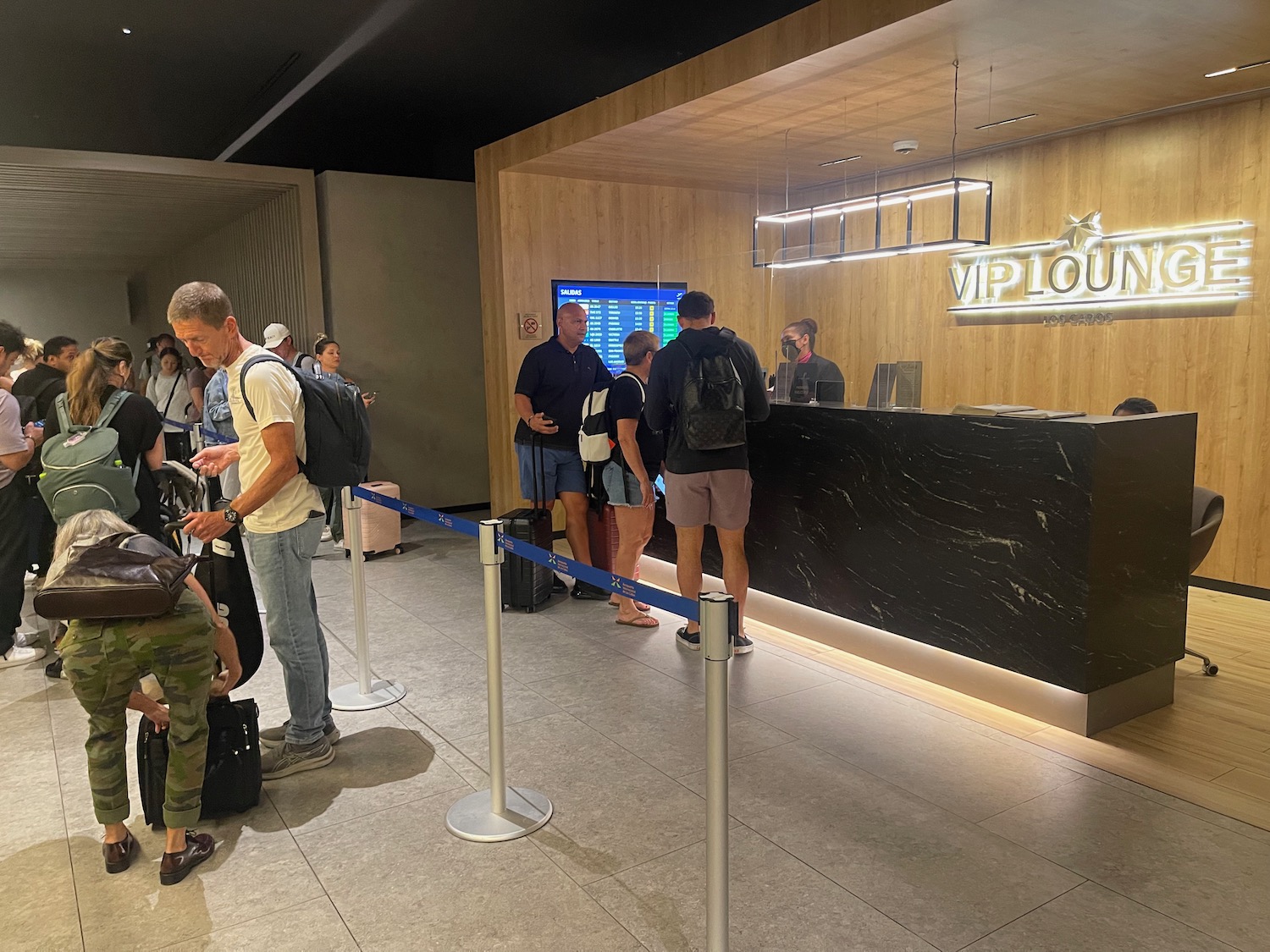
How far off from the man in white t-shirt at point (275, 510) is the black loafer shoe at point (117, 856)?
0.58 meters

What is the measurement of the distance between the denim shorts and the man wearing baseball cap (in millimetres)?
2395

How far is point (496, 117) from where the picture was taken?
965 cm

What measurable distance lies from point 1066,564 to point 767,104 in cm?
315

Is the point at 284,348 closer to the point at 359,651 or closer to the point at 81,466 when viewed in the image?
the point at 81,466

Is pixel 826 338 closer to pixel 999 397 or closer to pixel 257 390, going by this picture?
pixel 999 397

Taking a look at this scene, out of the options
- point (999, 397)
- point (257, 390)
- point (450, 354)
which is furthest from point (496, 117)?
point (257, 390)

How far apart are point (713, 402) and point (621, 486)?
110cm

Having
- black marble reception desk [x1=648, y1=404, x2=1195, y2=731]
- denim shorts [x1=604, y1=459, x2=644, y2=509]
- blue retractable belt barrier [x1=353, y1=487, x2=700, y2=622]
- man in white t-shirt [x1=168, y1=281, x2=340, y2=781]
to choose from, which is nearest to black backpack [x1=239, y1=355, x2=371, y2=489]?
man in white t-shirt [x1=168, y1=281, x2=340, y2=781]

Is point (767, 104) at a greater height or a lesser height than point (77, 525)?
greater

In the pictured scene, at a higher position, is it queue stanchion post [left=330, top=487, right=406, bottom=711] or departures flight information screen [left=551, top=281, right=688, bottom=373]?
departures flight information screen [left=551, top=281, right=688, bottom=373]

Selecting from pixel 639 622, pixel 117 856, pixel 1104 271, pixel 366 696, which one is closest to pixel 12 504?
pixel 366 696

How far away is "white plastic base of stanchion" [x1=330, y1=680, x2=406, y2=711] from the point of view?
396cm

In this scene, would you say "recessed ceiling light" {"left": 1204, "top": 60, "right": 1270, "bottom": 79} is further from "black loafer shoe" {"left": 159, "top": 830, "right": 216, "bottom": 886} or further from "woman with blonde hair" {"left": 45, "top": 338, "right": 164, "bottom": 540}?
"black loafer shoe" {"left": 159, "top": 830, "right": 216, "bottom": 886}

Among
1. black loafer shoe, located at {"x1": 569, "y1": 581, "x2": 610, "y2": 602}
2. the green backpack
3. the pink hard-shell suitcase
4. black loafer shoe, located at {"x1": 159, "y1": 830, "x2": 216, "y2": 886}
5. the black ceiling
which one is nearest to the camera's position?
black loafer shoe, located at {"x1": 159, "y1": 830, "x2": 216, "y2": 886}
